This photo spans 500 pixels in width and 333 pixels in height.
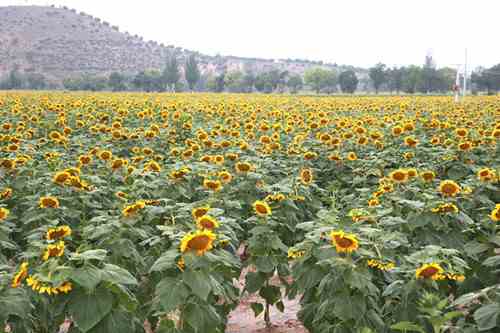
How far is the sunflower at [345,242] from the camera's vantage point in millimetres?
3133

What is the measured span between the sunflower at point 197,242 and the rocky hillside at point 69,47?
9163cm

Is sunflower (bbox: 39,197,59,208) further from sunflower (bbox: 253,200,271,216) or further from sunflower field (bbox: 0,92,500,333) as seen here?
sunflower (bbox: 253,200,271,216)

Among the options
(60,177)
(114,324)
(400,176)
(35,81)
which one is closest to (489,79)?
(35,81)

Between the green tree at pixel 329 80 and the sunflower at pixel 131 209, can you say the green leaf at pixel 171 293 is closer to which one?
the sunflower at pixel 131 209

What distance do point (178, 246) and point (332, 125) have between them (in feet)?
29.3

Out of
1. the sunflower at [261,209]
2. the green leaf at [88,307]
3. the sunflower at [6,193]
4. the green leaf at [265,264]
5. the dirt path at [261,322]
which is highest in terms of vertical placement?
the sunflower at [261,209]

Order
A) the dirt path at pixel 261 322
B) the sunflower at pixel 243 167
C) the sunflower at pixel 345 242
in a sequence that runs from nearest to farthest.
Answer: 1. the sunflower at pixel 345 242
2. the dirt path at pixel 261 322
3. the sunflower at pixel 243 167

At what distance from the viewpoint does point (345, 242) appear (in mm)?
3146

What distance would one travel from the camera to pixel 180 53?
141625 mm

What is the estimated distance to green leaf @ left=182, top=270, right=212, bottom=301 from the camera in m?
2.92

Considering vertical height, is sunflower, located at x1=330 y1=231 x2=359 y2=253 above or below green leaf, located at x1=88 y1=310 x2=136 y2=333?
above

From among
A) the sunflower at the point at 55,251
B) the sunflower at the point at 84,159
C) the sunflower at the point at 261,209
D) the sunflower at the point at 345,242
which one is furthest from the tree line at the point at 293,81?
the sunflower at the point at 55,251

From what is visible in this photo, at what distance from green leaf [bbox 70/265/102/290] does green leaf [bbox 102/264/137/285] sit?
0.13ft

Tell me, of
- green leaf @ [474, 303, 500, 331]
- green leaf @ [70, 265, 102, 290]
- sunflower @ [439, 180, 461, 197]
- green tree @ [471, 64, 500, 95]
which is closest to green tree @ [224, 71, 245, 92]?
green tree @ [471, 64, 500, 95]
